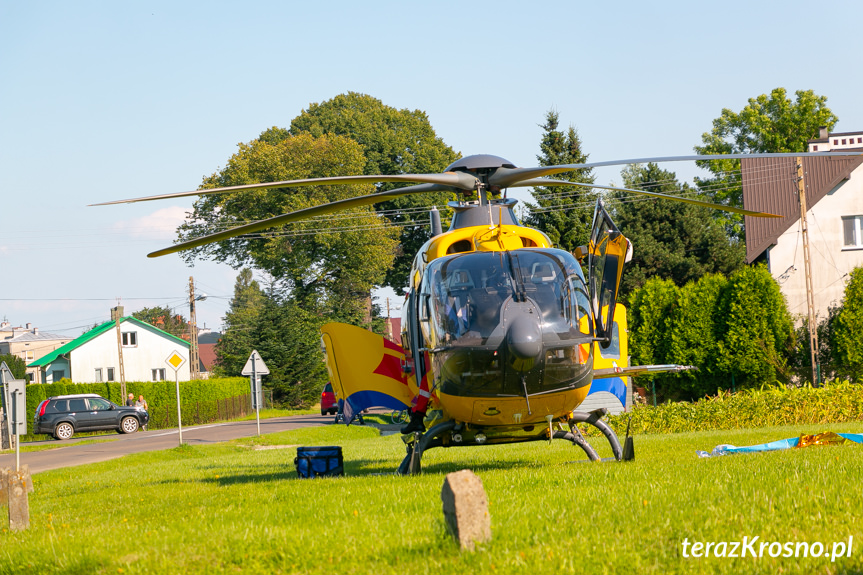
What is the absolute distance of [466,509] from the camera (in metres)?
5.66

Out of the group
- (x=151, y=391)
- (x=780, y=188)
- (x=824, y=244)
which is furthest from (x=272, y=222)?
(x=151, y=391)

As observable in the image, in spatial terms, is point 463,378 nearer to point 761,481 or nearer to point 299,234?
point 761,481

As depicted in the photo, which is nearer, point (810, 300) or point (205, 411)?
point (810, 300)

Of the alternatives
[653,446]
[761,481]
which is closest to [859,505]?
[761,481]

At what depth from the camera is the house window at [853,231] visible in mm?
35969

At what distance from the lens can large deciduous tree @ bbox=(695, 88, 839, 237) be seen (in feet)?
168

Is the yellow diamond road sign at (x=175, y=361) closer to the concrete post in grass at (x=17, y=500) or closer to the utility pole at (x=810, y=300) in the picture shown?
the concrete post in grass at (x=17, y=500)

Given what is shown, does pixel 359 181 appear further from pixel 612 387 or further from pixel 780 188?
pixel 780 188

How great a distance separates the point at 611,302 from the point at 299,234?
4814 centimetres

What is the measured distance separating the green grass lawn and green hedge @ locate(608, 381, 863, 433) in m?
11.3

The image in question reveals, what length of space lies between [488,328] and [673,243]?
38.9 metres

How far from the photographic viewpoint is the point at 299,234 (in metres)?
56.6

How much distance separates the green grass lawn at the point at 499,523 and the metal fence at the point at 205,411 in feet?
127

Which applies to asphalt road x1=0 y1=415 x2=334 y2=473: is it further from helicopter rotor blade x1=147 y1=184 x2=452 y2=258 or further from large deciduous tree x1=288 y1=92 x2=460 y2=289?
large deciduous tree x1=288 y1=92 x2=460 y2=289
